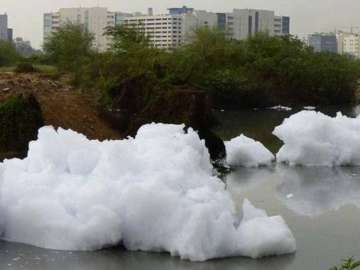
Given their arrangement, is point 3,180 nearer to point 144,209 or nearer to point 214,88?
point 144,209

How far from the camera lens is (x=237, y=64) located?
44.3 meters

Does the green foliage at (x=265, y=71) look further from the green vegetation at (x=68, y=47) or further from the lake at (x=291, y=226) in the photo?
the lake at (x=291, y=226)

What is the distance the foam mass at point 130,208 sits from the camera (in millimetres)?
7551

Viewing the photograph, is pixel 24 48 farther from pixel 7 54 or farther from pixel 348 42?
pixel 348 42

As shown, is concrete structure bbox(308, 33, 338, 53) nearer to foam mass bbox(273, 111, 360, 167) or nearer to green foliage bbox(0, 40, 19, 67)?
green foliage bbox(0, 40, 19, 67)

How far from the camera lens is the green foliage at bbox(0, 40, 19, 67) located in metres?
48.4

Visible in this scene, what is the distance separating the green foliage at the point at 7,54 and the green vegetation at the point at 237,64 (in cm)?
313

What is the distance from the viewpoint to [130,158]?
843 centimetres

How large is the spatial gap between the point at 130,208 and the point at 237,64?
36.9 metres

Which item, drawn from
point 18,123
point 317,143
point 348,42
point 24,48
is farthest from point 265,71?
point 348,42

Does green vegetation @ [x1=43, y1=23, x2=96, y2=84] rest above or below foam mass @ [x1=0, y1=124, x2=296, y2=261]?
above

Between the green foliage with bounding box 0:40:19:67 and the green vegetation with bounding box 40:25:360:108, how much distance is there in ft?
10.3

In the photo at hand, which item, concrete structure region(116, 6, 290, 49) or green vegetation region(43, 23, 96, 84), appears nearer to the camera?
green vegetation region(43, 23, 96, 84)

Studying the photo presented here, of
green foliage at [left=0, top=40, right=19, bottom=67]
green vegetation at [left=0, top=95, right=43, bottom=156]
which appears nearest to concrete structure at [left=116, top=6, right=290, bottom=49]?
green foliage at [left=0, top=40, right=19, bottom=67]
